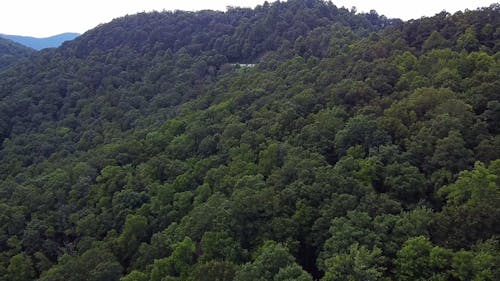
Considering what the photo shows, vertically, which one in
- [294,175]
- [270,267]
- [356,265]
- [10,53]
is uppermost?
[10,53]

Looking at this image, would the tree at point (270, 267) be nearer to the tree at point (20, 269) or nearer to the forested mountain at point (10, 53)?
the tree at point (20, 269)

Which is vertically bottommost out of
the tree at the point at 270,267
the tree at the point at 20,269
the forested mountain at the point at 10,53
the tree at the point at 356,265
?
the tree at the point at 20,269

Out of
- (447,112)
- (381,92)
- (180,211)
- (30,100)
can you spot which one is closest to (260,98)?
(381,92)

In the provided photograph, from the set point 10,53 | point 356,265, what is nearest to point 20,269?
point 356,265

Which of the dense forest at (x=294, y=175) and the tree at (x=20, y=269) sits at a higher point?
the dense forest at (x=294, y=175)

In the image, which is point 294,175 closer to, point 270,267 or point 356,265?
point 270,267

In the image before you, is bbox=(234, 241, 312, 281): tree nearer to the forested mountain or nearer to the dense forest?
the dense forest

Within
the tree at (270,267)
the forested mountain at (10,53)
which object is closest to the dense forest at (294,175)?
the tree at (270,267)
